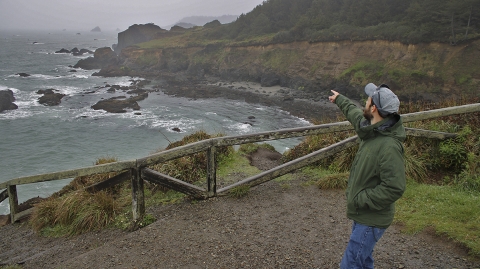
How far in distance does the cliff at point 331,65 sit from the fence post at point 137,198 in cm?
3806

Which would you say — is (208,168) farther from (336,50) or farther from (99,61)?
(99,61)

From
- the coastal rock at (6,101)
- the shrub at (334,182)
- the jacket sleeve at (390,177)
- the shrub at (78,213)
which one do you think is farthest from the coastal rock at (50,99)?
the jacket sleeve at (390,177)

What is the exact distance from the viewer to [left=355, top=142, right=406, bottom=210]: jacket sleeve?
9.09 ft

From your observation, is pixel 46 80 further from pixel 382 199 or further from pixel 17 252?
pixel 382 199

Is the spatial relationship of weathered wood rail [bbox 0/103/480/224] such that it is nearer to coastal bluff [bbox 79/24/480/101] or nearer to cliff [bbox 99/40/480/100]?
coastal bluff [bbox 79/24/480/101]

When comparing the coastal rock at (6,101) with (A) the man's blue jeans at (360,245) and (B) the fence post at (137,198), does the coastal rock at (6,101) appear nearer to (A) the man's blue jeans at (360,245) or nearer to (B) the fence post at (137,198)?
(B) the fence post at (137,198)

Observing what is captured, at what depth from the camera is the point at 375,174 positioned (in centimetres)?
291

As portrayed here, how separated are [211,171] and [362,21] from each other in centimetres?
5595

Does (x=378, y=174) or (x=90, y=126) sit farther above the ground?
(x=378, y=174)

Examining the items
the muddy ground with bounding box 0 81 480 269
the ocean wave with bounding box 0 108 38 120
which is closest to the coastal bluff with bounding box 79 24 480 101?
the ocean wave with bounding box 0 108 38 120

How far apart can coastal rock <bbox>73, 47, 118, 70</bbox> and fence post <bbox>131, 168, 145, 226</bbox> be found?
78.0 m

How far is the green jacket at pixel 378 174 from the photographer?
2.78m

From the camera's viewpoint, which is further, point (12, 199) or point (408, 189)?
point (12, 199)

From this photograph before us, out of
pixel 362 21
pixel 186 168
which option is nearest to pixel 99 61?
pixel 362 21
